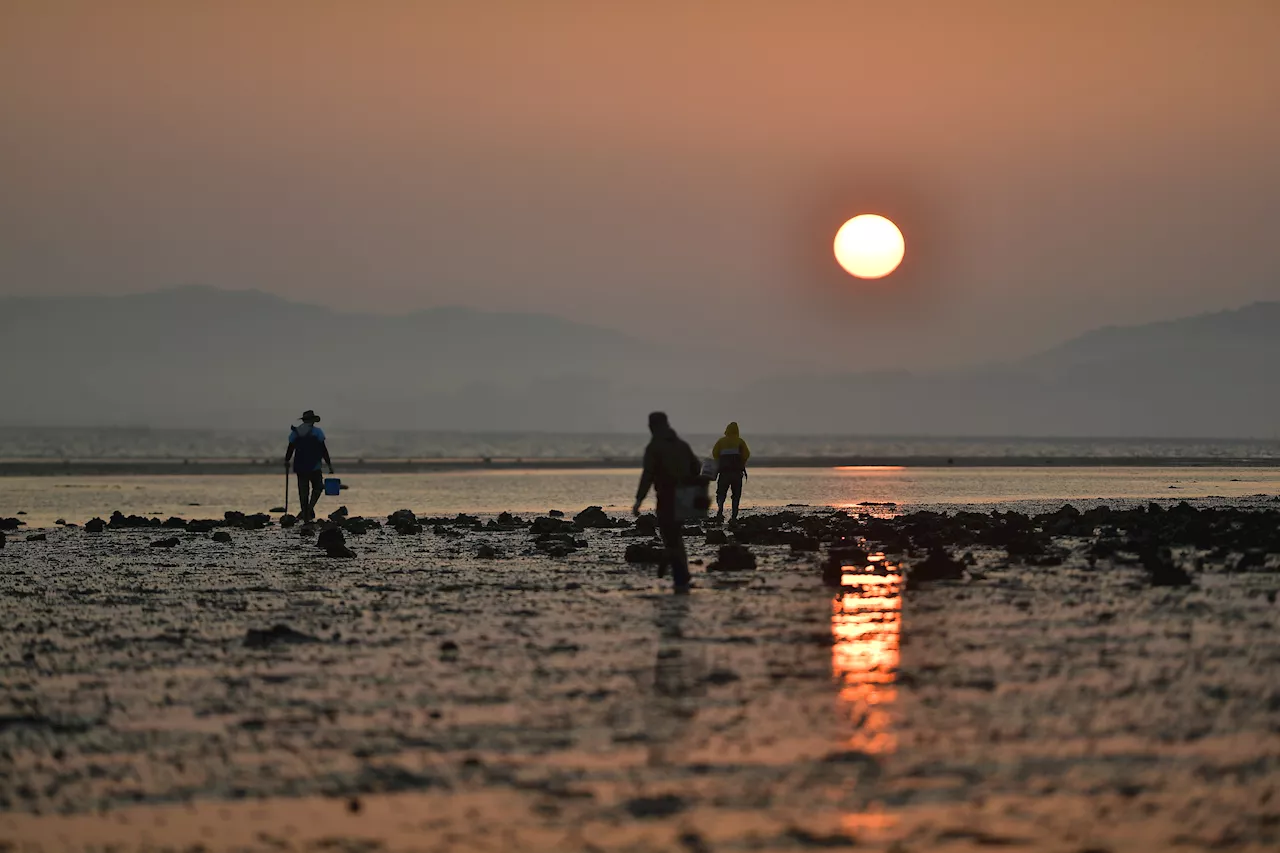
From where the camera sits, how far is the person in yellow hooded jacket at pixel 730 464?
31.7 m

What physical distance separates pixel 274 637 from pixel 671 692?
480 centimetres

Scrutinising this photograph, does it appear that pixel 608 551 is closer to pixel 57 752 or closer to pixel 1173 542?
pixel 1173 542

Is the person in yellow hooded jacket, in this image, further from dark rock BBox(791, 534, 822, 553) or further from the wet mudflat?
the wet mudflat

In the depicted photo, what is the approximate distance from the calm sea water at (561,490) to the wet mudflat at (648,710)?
17703 mm

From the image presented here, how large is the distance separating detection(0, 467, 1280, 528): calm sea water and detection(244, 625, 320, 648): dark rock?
18740 millimetres

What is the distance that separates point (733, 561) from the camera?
21484 mm

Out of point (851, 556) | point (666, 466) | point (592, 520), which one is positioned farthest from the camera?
point (592, 520)

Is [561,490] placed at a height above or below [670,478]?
below

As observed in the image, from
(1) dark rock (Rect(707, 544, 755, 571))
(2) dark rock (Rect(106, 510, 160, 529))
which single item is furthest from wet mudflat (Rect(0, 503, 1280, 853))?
(2) dark rock (Rect(106, 510, 160, 529))

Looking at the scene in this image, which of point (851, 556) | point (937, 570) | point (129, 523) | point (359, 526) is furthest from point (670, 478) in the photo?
point (129, 523)

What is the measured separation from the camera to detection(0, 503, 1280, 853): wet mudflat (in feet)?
25.2

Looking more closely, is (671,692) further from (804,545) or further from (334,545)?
(334,545)

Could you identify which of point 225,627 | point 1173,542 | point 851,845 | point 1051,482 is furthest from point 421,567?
point 1051,482

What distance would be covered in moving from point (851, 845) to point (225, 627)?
31.4ft
